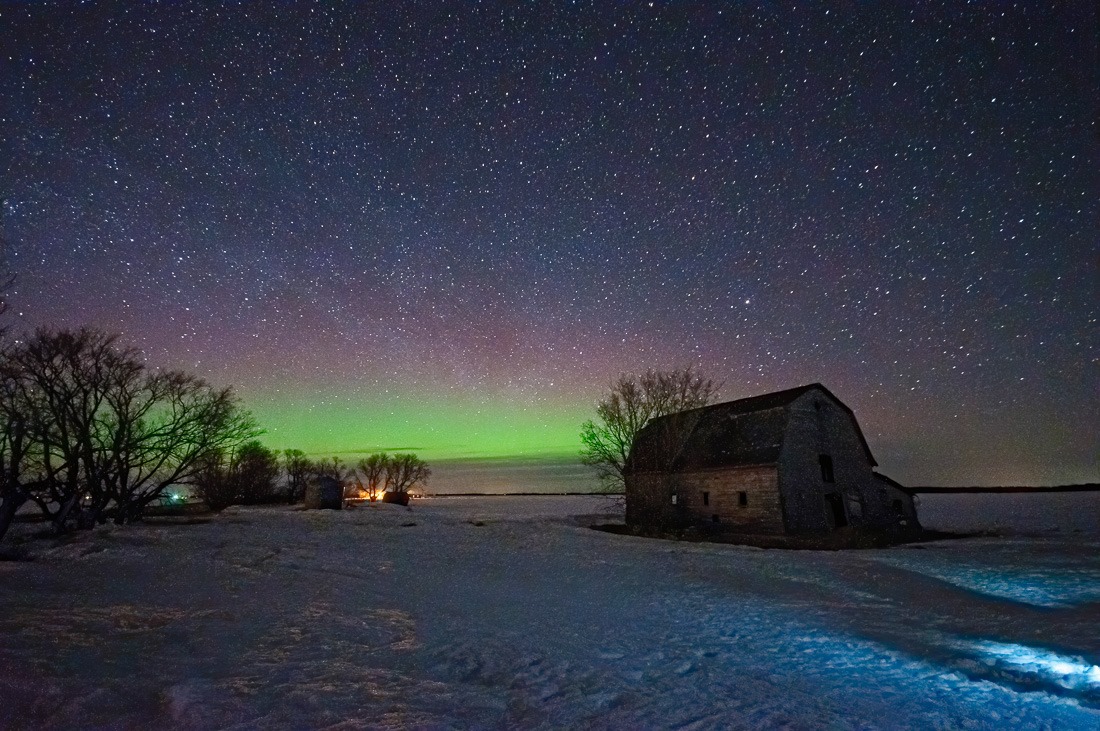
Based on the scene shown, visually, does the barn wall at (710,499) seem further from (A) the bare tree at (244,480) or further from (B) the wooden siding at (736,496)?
(A) the bare tree at (244,480)

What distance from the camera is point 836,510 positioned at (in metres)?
34.8

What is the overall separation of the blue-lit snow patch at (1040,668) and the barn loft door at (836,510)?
83.8 ft

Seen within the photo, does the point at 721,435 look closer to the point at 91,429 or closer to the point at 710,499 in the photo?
the point at 710,499

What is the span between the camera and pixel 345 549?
23.6 m

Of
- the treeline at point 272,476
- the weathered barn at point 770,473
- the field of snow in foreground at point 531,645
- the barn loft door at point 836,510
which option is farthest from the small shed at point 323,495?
the barn loft door at point 836,510

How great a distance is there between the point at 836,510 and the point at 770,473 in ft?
20.0

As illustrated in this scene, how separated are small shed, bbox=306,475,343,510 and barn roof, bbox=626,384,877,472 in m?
36.0

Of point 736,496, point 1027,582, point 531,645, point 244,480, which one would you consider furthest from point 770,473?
point 244,480

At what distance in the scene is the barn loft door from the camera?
112 feet

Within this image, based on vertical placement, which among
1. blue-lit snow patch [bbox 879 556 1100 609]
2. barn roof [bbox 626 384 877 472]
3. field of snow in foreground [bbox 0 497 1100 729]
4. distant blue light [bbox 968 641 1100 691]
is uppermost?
barn roof [bbox 626 384 877 472]

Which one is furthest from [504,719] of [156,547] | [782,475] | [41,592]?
[782,475]

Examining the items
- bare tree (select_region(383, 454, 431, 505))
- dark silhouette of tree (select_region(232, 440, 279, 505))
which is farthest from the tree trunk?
bare tree (select_region(383, 454, 431, 505))

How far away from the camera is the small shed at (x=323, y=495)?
60438mm

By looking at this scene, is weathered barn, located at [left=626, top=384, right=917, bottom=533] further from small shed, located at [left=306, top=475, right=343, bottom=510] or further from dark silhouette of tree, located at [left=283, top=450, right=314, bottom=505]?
dark silhouette of tree, located at [left=283, top=450, right=314, bottom=505]
